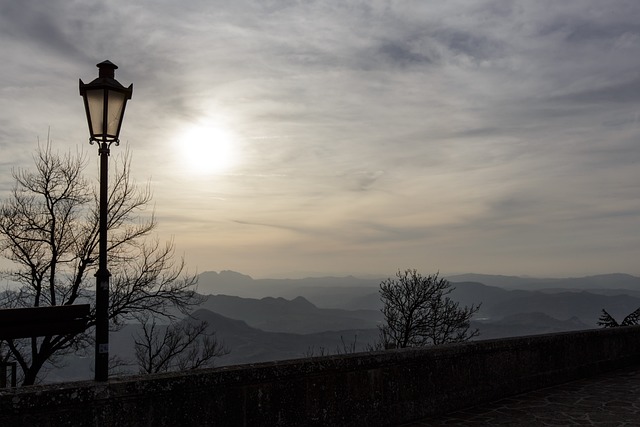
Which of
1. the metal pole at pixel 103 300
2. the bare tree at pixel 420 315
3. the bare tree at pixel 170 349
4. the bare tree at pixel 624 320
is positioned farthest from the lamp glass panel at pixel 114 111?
the bare tree at pixel 420 315

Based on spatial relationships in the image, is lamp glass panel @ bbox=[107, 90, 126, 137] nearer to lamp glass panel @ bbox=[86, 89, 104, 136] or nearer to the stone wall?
lamp glass panel @ bbox=[86, 89, 104, 136]

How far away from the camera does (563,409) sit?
7270 mm

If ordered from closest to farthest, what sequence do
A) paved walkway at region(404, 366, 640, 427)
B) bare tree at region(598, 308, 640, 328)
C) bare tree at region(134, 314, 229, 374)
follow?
1. paved walkway at region(404, 366, 640, 427)
2. bare tree at region(598, 308, 640, 328)
3. bare tree at region(134, 314, 229, 374)

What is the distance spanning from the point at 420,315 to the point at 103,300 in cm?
3097

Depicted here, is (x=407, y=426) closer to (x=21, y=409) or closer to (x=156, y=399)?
(x=156, y=399)

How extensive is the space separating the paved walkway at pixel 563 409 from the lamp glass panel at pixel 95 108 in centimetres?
519

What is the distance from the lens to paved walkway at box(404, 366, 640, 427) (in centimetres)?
659

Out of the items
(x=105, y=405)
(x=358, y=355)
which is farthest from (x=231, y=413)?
(x=358, y=355)

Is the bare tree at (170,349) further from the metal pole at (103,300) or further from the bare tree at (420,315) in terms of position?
the metal pole at (103,300)

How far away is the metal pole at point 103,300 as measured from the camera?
5109mm

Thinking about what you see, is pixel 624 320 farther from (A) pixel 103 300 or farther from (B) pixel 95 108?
(B) pixel 95 108

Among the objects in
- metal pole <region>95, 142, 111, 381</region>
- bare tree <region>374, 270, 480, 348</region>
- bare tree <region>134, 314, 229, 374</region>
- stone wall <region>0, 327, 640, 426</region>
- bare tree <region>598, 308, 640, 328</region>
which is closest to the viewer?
stone wall <region>0, 327, 640, 426</region>

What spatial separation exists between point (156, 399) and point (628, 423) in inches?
227

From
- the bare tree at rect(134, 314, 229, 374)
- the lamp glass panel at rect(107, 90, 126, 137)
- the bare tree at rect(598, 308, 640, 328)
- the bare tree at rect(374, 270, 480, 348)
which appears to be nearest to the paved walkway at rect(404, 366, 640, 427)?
the lamp glass panel at rect(107, 90, 126, 137)
